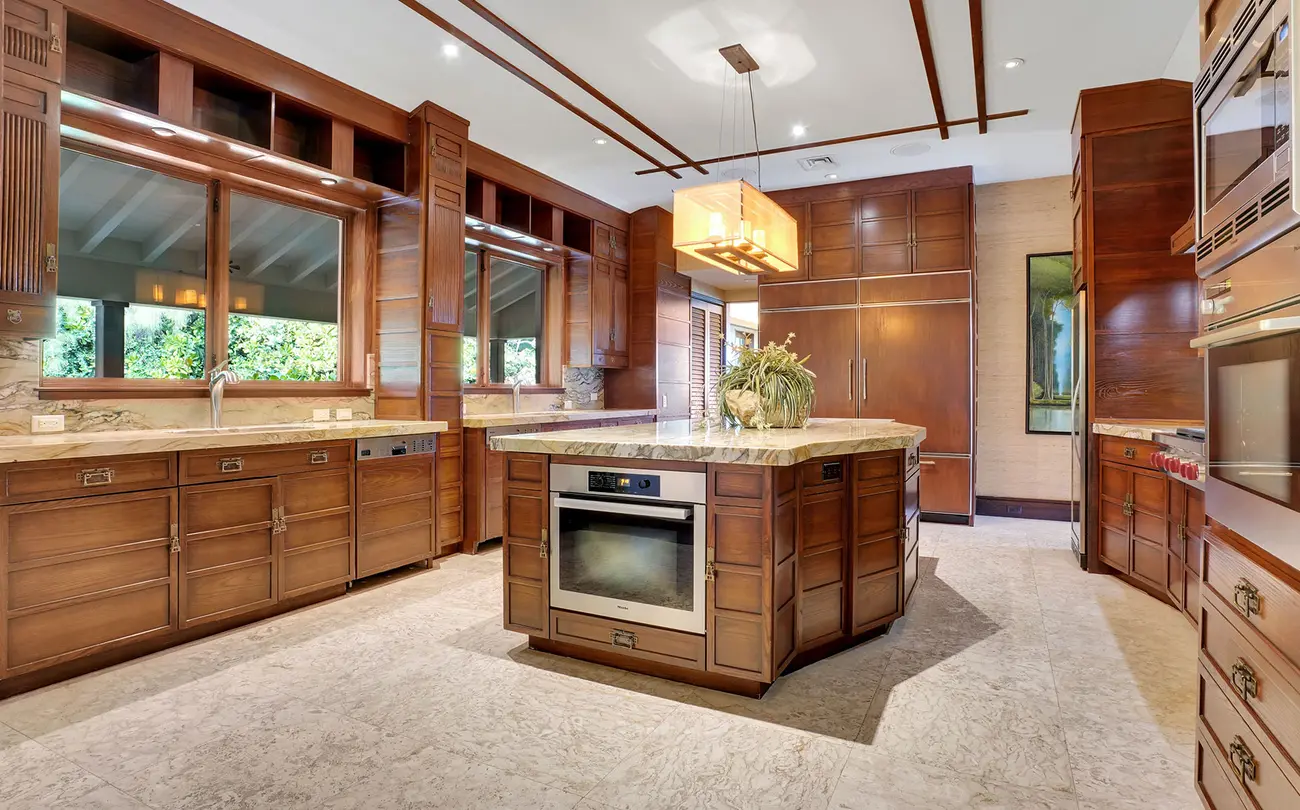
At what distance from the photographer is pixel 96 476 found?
2508mm

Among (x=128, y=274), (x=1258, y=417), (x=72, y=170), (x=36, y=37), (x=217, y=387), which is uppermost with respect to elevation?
(x=36, y=37)

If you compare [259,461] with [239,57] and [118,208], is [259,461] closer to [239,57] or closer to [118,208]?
[118,208]

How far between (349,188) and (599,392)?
10.7 feet

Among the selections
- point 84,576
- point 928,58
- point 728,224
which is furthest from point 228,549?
point 928,58

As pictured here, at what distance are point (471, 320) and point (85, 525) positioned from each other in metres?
3.18

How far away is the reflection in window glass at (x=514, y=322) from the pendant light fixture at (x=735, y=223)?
242cm

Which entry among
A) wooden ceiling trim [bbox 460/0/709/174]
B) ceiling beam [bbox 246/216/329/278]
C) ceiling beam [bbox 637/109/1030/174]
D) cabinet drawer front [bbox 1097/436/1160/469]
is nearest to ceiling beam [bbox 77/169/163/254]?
ceiling beam [bbox 246/216/329/278]

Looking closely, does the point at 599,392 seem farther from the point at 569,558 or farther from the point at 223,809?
the point at 223,809

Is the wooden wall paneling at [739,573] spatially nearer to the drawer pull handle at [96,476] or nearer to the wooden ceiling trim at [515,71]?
the drawer pull handle at [96,476]

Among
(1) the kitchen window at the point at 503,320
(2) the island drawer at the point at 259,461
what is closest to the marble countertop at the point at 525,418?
(1) the kitchen window at the point at 503,320

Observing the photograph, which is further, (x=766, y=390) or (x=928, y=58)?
(x=928, y=58)

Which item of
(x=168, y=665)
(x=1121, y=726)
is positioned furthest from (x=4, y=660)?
(x=1121, y=726)

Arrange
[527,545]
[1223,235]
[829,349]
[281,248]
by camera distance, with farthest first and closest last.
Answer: [829,349] → [281,248] → [527,545] → [1223,235]

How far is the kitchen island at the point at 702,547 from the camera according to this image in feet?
7.45
